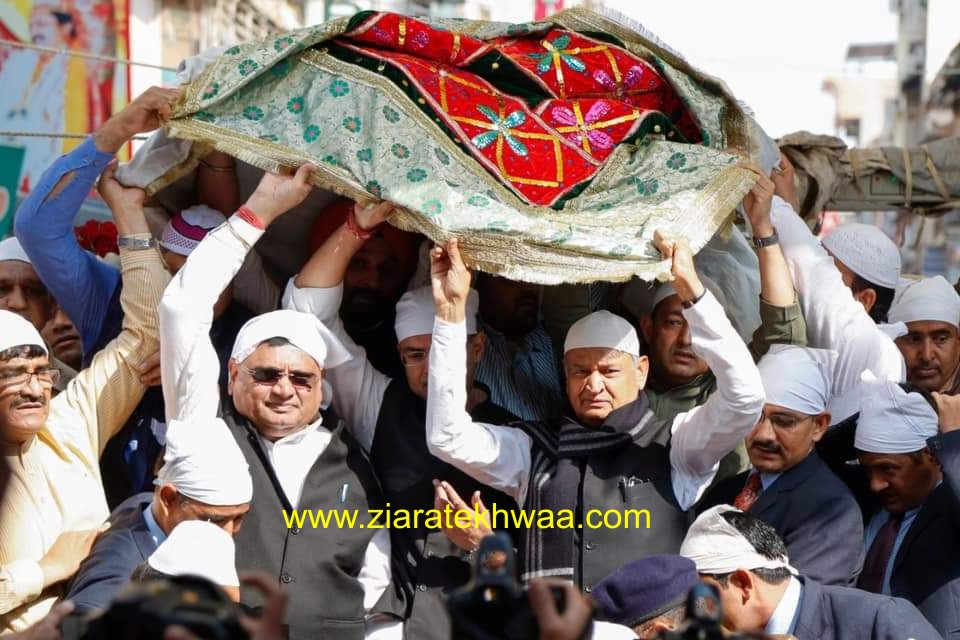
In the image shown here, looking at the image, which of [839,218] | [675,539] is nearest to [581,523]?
[675,539]

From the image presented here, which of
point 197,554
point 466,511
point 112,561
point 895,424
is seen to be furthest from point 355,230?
point 895,424

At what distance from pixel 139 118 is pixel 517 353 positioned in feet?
4.56

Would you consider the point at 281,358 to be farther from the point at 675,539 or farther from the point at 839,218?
the point at 839,218

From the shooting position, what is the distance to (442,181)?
4.49 m

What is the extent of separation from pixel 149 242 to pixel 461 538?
1337 mm

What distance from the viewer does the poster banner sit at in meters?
9.13

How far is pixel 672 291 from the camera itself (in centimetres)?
480

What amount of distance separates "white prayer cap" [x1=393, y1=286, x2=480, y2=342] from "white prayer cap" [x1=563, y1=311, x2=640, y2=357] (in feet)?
1.19

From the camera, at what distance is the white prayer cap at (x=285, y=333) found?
4328 millimetres

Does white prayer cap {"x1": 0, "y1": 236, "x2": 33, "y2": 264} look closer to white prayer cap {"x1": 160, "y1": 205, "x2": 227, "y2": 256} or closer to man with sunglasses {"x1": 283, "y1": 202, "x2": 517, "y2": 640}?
white prayer cap {"x1": 160, "y1": 205, "x2": 227, "y2": 256}

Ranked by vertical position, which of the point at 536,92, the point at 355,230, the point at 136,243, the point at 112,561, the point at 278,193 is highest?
the point at 536,92

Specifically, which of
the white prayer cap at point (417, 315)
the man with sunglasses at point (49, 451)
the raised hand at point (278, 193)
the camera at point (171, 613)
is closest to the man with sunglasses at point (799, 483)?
the white prayer cap at point (417, 315)

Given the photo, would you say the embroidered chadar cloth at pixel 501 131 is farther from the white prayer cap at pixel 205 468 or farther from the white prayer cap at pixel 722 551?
the white prayer cap at pixel 205 468

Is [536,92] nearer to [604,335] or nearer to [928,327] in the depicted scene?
[604,335]
